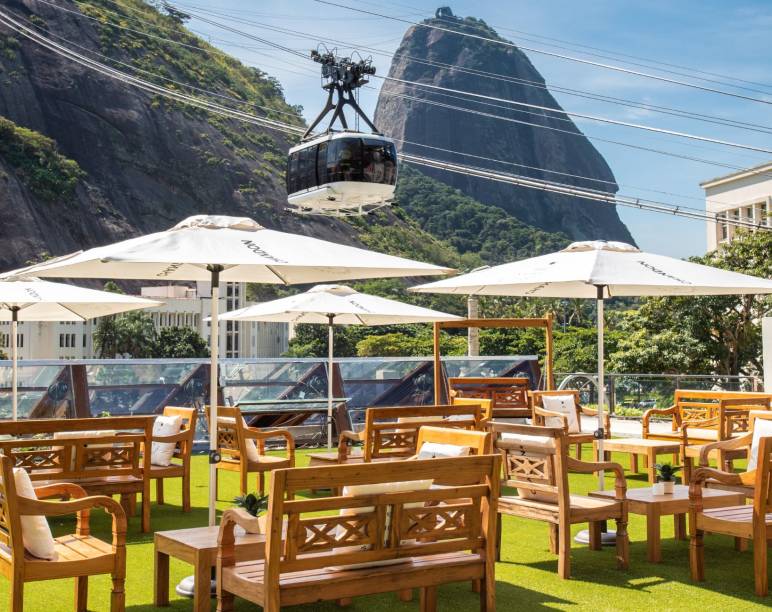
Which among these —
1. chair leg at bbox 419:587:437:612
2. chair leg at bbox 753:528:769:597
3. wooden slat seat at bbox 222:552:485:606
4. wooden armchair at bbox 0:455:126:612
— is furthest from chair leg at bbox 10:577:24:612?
chair leg at bbox 753:528:769:597

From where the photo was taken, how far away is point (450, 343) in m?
80.8

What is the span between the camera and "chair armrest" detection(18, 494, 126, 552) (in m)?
4.50

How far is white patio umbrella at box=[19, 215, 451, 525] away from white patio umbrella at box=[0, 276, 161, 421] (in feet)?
6.94

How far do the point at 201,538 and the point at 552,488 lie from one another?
7.30 ft

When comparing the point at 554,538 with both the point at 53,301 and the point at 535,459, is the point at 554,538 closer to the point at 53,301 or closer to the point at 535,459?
the point at 535,459

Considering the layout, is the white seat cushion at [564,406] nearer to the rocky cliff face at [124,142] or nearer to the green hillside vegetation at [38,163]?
the rocky cliff face at [124,142]

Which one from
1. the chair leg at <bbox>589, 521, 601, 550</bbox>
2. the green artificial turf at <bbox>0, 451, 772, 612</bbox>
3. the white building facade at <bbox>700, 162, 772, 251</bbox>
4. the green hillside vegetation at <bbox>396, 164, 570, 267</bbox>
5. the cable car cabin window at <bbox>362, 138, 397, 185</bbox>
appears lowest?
the green artificial turf at <bbox>0, 451, 772, 612</bbox>

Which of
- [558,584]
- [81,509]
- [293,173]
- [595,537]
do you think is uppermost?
[293,173]

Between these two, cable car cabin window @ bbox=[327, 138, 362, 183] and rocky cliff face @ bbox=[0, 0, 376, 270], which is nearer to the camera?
cable car cabin window @ bbox=[327, 138, 362, 183]

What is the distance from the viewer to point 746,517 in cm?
580

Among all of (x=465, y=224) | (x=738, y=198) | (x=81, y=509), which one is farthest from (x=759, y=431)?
(x=465, y=224)

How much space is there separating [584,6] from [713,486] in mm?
86921

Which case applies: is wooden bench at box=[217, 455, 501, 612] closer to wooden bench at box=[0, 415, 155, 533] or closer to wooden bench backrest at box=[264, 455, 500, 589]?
wooden bench backrest at box=[264, 455, 500, 589]

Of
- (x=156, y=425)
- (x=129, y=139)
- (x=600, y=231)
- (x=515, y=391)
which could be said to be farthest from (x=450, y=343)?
(x=600, y=231)
